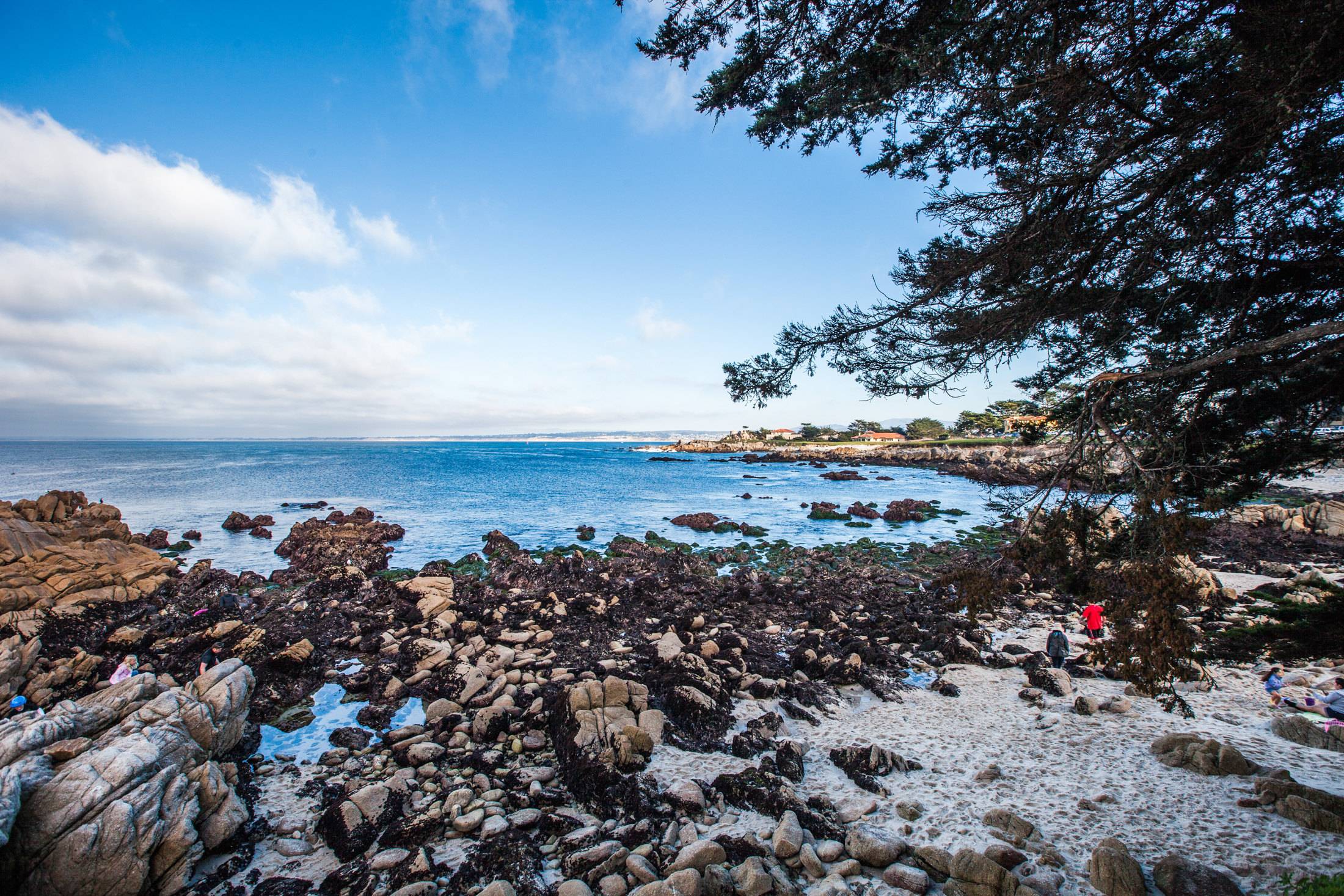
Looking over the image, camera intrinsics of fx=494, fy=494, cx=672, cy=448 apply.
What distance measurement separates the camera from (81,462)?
271 ft

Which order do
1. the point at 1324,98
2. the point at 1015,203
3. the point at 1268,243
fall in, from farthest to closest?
the point at 1015,203 < the point at 1268,243 < the point at 1324,98

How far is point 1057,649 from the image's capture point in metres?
9.35

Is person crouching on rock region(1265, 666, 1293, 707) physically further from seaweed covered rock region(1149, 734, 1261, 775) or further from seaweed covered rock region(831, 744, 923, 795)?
seaweed covered rock region(831, 744, 923, 795)

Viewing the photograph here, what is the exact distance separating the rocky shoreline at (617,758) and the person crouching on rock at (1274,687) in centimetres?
27

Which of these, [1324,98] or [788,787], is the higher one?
[1324,98]

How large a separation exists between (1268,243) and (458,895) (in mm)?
10410

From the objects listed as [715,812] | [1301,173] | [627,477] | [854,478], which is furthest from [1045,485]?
[627,477]

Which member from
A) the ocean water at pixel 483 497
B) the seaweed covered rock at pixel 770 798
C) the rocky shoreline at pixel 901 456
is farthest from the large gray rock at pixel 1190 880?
the rocky shoreline at pixel 901 456

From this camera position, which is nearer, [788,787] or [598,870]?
[598,870]

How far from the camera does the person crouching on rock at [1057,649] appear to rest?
30.7 ft

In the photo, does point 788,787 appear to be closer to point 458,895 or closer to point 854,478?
point 458,895

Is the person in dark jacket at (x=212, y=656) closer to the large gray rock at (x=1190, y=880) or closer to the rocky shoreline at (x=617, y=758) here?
the rocky shoreline at (x=617, y=758)

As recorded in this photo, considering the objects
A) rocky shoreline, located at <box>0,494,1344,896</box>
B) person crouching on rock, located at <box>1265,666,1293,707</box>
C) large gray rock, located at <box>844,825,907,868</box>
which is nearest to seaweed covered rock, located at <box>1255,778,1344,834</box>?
rocky shoreline, located at <box>0,494,1344,896</box>

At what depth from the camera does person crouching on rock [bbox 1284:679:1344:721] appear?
7.14m
